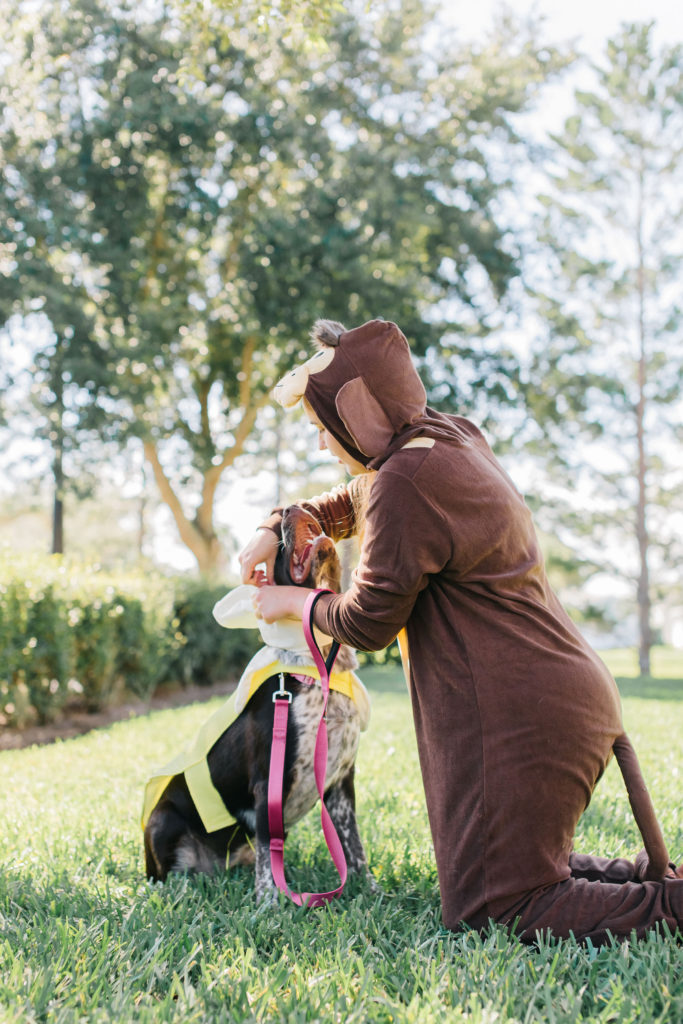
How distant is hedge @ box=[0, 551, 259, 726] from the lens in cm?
751

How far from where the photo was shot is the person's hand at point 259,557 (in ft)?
8.61

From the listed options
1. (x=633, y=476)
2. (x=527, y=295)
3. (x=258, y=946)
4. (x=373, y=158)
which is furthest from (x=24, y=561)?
(x=633, y=476)

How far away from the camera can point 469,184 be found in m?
18.0

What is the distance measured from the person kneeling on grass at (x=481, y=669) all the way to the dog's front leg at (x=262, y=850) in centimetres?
59

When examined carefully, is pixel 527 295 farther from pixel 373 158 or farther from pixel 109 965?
pixel 109 965

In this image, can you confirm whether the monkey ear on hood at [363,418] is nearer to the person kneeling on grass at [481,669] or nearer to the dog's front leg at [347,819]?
the person kneeling on grass at [481,669]

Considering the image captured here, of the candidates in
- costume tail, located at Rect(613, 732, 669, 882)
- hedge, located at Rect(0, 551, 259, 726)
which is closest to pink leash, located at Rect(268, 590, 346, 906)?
costume tail, located at Rect(613, 732, 669, 882)

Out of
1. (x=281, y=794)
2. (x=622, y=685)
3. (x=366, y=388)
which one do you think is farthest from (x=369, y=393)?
(x=622, y=685)

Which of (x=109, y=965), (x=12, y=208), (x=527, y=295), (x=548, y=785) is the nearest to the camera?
(x=109, y=965)

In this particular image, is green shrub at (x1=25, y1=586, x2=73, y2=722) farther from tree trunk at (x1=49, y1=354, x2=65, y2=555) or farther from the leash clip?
tree trunk at (x1=49, y1=354, x2=65, y2=555)

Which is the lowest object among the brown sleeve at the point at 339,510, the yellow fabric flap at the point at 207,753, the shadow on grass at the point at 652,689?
the shadow on grass at the point at 652,689

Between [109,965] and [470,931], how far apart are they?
3.03 ft

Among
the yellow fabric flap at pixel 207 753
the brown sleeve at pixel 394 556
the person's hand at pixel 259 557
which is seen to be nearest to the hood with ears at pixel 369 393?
the brown sleeve at pixel 394 556

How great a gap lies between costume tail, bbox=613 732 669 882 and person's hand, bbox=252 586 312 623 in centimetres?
102
